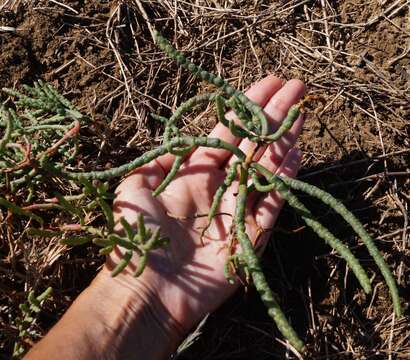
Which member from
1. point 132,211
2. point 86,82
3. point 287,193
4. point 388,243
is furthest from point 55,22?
point 388,243

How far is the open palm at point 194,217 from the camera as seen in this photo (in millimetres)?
2227

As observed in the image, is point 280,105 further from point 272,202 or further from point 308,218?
point 308,218

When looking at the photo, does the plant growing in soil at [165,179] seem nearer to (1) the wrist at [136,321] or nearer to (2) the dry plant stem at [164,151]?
(2) the dry plant stem at [164,151]

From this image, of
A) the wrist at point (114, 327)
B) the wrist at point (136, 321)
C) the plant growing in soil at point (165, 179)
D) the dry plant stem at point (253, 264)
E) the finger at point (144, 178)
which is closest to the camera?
the dry plant stem at point (253, 264)

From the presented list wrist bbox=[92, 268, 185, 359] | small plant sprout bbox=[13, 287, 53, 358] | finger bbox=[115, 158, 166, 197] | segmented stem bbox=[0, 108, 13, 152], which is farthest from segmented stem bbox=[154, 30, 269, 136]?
small plant sprout bbox=[13, 287, 53, 358]

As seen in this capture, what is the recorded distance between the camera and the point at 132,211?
7.22 ft

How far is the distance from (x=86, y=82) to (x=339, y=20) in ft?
3.95

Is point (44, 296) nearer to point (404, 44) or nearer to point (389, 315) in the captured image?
point (389, 315)

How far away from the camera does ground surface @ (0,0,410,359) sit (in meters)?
2.45

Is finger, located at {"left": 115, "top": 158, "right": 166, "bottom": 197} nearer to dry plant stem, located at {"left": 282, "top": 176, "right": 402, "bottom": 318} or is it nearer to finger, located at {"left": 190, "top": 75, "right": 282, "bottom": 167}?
finger, located at {"left": 190, "top": 75, "right": 282, "bottom": 167}

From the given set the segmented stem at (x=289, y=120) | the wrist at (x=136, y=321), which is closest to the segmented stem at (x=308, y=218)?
the segmented stem at (x=289, y=120)

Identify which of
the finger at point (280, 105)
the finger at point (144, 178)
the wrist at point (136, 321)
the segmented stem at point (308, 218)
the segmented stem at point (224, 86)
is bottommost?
the wrist at point (136, 321)

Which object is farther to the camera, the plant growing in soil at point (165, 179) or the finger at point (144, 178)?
the finger at point (144, 178)

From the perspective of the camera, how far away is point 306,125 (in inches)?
104
